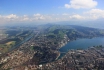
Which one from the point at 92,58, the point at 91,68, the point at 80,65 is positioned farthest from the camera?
the point at 92,58

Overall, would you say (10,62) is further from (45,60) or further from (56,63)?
(56,63)

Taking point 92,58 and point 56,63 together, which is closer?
point 56,63

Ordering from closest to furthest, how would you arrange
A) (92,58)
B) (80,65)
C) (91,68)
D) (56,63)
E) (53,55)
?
(91,68) → (80,65) → (56,63) → (92,58) → (53,55)

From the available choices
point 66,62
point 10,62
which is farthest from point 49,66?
point 10,62

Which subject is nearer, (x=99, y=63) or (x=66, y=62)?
(x=99, y=63)

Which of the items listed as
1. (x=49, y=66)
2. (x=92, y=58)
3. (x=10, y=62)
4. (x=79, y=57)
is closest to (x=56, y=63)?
(x=49, y=66)

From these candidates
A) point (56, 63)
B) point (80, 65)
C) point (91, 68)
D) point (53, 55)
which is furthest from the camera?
point (53, 55)

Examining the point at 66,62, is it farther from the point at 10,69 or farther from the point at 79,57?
the point at 10,69
